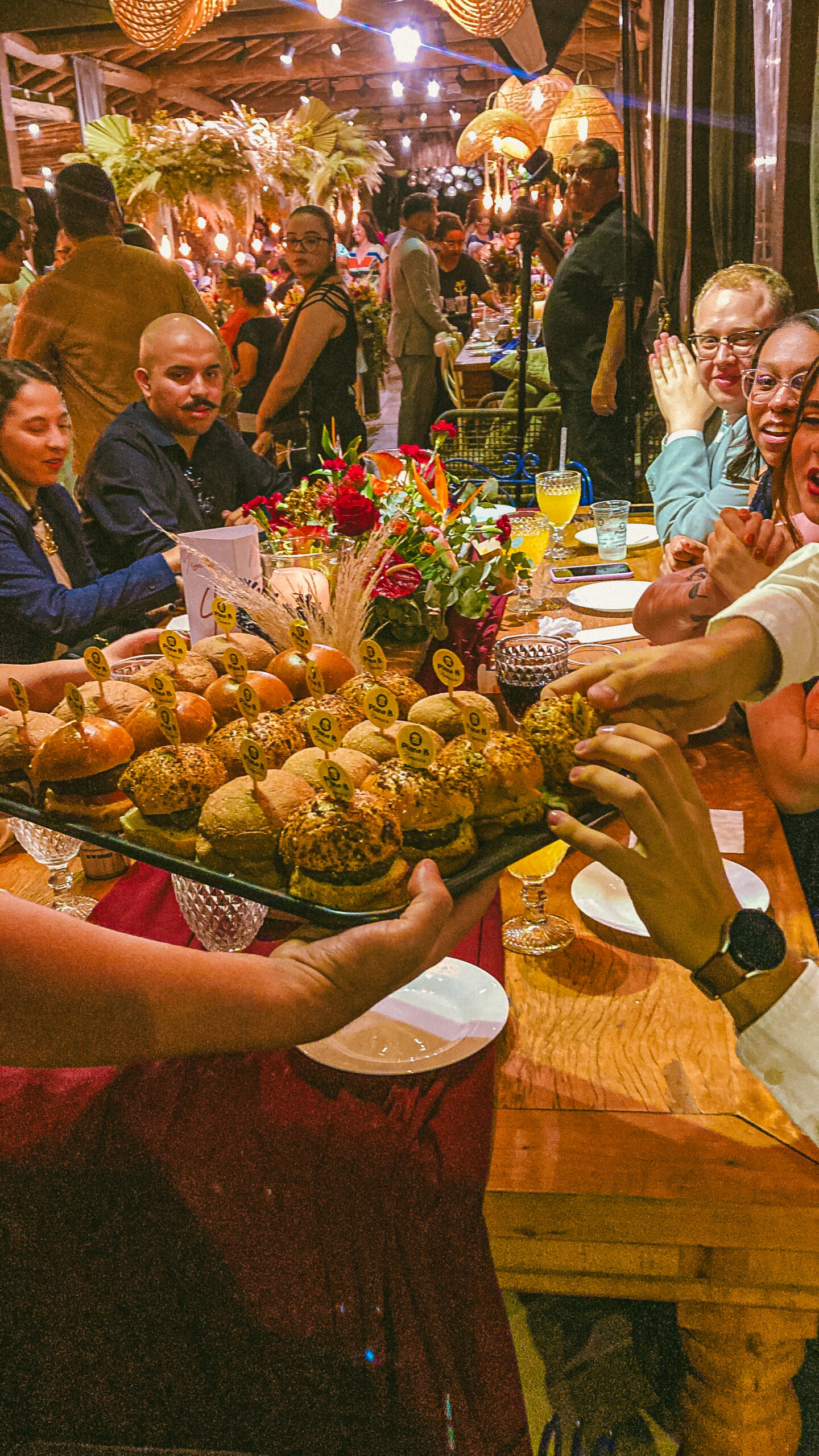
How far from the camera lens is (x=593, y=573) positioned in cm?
241

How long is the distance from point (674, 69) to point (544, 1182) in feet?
19.3

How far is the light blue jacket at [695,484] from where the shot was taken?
91.0 inches

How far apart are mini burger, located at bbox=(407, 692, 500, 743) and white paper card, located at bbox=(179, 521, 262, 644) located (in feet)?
1.99

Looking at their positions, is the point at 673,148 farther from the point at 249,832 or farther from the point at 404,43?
the point at 249,832

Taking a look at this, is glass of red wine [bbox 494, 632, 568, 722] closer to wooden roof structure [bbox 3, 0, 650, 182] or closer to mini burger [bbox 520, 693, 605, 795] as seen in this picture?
mini burger [bbox 520, 693, 605, 795]

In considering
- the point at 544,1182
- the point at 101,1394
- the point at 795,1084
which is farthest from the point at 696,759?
the point at 101,1394

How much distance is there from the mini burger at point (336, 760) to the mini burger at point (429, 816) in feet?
0.16

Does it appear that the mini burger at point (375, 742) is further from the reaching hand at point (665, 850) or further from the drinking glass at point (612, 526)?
the drinking glass at point (612, 526)

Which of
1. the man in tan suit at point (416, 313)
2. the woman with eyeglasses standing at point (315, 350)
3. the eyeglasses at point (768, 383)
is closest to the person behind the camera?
the eyeglasses at point (768, 383)

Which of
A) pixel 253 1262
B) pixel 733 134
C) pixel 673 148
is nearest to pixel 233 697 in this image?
pixel 253 1262

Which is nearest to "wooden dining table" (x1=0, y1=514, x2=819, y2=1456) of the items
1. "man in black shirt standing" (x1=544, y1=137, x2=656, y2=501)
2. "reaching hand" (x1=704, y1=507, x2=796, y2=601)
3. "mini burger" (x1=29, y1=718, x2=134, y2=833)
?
"mini burger" (x1=29, y1=718, x2=134, y2=833)

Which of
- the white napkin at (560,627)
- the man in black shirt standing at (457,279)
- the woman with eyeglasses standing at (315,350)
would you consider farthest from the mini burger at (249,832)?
the man in black shirt standing at (457,279)

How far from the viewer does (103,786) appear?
1.06m

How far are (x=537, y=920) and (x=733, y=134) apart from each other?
13.2 ft
